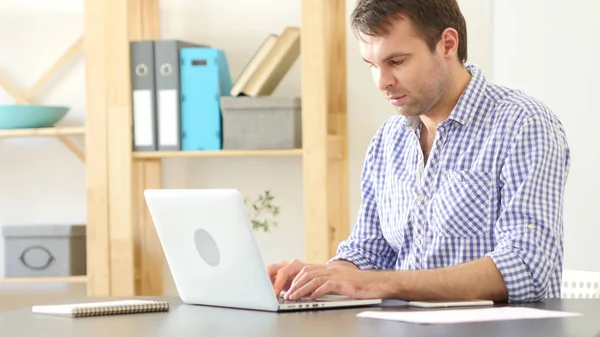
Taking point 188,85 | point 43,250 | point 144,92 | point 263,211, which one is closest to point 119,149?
point 144,92

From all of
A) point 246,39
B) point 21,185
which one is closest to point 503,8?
point 246,39

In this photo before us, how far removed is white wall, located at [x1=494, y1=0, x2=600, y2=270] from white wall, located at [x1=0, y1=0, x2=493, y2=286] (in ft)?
0.72

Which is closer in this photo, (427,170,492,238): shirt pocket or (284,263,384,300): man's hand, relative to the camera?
(284,263,384,300): man's hand

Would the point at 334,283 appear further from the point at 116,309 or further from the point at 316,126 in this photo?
the point at 316,126

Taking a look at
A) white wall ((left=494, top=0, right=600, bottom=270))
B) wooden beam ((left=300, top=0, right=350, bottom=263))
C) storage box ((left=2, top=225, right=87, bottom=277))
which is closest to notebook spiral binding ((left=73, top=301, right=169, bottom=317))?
wooden beam ((left=300, top=0, right=350, bottom=263))

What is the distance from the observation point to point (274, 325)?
136 centimetres

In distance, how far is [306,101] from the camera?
2.98 metres

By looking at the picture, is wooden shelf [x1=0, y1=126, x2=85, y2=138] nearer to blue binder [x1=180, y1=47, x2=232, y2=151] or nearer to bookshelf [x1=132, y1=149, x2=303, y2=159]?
bookshelf [x1=132, y1=149, x2=303, y2=159]

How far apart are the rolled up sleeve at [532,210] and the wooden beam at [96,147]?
5.50 feet

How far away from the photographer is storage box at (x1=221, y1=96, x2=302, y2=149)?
119 inches

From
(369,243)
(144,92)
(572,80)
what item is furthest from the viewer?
(144,92)

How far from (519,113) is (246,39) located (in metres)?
1.68

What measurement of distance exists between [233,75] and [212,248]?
178 centimetres

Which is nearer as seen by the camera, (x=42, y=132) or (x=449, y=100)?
(x=449, y=100)
